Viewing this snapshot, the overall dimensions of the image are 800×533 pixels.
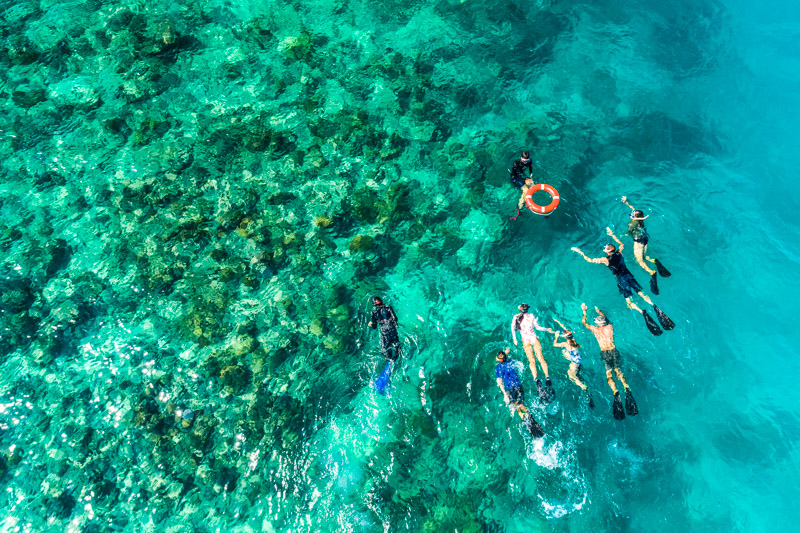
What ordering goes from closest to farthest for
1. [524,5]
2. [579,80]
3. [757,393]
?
[757,393], [579,80], [524,5]

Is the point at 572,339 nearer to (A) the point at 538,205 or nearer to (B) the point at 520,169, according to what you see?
(A) the point at 538,205

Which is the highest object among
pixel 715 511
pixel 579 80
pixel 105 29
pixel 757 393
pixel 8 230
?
pixel 105 29

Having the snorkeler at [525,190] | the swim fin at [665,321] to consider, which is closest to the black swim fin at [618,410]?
the swim fin at [665,321]

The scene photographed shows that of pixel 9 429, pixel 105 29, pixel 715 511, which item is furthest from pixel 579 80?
pixel 9 429

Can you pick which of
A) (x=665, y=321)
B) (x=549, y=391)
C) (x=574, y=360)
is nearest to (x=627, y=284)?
(x=665, y=321)

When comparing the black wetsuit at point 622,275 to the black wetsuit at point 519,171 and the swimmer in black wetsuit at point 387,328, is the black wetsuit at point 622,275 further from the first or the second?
the swimmer in black wetsuit at point 387,328

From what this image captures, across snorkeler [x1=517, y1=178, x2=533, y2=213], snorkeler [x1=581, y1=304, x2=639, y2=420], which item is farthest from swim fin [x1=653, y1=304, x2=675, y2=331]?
snorkeler [x1=517, y1=178, x2=533, y2=213]

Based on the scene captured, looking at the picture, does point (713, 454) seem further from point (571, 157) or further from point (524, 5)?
point (524, 5)
